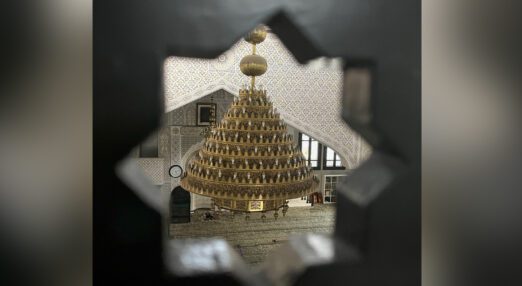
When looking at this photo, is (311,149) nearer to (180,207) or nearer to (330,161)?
(330,161)

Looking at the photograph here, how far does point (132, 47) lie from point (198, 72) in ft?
9.48

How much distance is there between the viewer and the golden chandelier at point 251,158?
2113 millimetres

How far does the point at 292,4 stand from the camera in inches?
56.0

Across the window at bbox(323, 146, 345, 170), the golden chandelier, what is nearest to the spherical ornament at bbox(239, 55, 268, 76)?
the golden chandelier

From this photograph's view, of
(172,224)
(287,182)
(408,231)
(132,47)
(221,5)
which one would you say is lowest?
(172,224)

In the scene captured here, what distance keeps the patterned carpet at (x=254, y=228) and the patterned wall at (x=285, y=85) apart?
1045mm

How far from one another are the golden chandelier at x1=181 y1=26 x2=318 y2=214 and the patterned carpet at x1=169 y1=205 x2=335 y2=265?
2.54m
